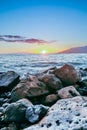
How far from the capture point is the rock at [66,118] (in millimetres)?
6438

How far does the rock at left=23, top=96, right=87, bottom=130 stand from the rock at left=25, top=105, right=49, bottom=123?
189 mm

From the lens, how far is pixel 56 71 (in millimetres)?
12508

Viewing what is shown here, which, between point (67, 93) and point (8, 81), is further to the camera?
point (8, 81)

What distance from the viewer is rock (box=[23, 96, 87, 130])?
6.44m

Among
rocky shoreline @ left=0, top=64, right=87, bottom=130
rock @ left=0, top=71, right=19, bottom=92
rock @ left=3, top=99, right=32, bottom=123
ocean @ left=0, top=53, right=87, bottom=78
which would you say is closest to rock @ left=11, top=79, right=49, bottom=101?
rocky shoreline @ left=0, top=64, right=87, bottom=130

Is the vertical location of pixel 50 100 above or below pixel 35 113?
below

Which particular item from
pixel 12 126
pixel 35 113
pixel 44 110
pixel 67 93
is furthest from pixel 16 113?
pixel 67 93

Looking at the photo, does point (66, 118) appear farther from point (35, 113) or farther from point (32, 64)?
point (32, 64)

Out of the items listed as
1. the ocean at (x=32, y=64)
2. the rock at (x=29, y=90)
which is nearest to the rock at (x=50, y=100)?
the rock at (x=29, y=90)

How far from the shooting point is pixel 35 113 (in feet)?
24.2

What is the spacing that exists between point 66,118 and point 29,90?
11.4 ft

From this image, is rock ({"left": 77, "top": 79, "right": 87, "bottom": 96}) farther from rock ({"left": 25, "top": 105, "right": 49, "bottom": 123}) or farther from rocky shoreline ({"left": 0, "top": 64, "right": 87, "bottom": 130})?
rock ({"left": 25, "top": 105, "right": 49, "bottom": 123})

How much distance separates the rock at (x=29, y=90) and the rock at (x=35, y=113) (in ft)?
7.78

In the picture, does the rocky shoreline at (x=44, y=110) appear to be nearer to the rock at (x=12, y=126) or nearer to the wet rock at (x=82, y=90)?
the rock at (x=12, y=126)
